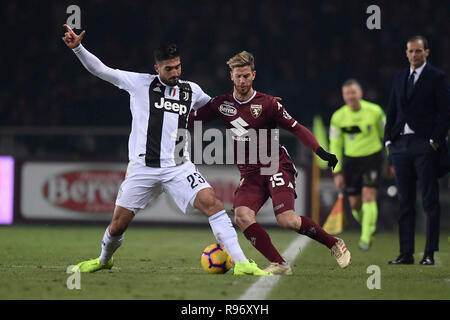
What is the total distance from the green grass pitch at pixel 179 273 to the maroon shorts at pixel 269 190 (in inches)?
23.9

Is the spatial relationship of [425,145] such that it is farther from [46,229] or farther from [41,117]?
[41,117]

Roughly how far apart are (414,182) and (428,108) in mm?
719

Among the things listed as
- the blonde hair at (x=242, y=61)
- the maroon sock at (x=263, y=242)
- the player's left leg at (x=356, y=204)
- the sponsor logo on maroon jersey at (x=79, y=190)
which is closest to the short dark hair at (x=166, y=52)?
the blonde hair at (x=242, y=61)

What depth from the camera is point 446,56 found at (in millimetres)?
17719

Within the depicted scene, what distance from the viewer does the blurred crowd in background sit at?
687 inches

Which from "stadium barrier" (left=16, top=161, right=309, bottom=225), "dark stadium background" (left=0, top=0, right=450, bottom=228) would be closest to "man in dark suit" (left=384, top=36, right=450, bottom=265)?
"stadium barrier" (left=16, top=161, right=309, bottom=225)

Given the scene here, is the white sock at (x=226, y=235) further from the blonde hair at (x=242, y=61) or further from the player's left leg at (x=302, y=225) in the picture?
the blonde hair at (x=242, y=61)

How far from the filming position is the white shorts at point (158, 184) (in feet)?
21.7

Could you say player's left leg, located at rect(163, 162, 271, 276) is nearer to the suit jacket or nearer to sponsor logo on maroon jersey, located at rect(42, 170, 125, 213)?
the suit jacket

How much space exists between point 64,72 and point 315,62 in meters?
5.37

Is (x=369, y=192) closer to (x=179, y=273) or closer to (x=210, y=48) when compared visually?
(x=179, y=273)

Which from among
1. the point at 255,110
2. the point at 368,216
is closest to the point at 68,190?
the point at 368,216
